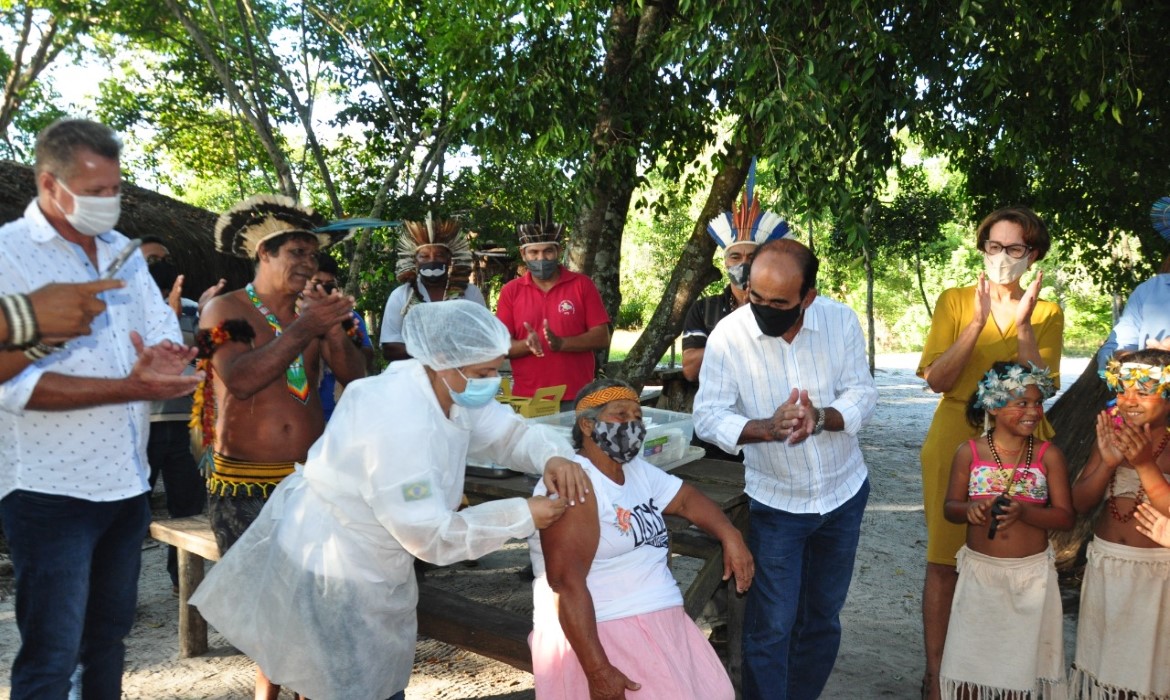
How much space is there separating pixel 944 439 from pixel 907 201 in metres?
14.5

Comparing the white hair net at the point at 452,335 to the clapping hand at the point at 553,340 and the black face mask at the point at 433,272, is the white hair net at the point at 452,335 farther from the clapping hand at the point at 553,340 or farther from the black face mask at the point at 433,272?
the black face mask at the point at 433,272

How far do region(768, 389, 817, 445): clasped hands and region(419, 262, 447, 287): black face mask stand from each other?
3.31m

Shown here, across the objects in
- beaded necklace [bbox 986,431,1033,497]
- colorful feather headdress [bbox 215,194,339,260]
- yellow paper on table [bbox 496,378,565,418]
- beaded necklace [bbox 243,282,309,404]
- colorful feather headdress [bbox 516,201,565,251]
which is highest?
colorful feather headdress [bbox 516,201,565,251]

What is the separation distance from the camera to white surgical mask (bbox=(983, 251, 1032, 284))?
12.3 feet

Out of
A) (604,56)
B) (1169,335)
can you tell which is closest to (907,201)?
(604,56)

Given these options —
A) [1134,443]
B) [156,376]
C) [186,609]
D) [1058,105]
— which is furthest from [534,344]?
[1058,105]

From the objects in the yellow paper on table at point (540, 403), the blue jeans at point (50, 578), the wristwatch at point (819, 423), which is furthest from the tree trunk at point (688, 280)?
the blue jeans at point (50, 578)

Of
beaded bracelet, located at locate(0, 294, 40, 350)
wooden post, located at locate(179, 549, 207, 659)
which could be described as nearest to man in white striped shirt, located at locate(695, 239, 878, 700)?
beaded bracelet, located at locate(0, 294, 40, 350)

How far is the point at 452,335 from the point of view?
2.75m

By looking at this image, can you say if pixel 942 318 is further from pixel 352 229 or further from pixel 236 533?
pixel 236 533

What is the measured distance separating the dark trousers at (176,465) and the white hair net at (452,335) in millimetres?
3494

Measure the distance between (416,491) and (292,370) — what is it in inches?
53.4

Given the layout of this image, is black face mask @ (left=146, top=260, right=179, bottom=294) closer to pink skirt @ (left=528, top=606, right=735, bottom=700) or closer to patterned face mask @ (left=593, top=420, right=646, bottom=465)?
patterned face mask @ (left=593, top=420, right=646, bottom=465)

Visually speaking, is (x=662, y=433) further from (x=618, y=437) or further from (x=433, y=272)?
(x=433, y=272)
